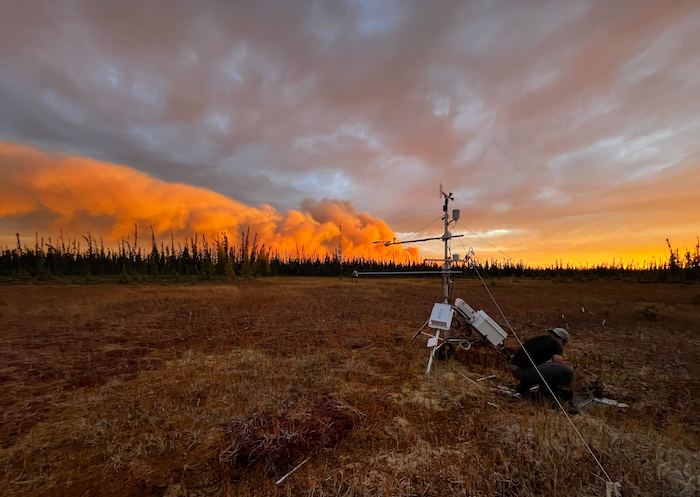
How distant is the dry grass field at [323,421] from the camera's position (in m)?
5.07

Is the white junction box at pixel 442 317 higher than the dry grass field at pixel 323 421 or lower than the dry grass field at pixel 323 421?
higher

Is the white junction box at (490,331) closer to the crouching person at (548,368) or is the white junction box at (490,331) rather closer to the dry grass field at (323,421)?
the dry grass field at (323,421)

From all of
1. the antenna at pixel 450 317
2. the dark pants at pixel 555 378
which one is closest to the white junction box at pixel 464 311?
the antenna at pixel 450 317

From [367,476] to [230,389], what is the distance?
4.71 metres

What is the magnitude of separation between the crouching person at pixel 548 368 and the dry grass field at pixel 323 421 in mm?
481

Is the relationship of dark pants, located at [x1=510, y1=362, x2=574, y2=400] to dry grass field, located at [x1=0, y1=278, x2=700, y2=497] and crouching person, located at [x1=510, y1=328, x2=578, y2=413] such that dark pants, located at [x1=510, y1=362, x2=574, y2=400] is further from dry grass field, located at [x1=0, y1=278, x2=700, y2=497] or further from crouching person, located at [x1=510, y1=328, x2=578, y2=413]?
dry grass field, located at [x1=0, y1=278, x2=700, y2=497]

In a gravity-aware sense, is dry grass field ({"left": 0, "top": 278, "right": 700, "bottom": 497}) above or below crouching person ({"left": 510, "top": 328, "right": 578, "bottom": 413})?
Answer: below

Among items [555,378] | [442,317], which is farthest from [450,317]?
[555,378]

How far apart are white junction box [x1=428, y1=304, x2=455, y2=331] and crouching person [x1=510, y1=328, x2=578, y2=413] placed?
1845 millimetres

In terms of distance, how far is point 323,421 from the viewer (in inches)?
262

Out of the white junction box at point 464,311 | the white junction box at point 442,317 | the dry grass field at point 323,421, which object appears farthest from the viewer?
the white junction box at point 464,311

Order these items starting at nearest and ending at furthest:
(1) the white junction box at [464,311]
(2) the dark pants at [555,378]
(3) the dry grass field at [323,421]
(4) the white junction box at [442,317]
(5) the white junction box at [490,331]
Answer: (3) the dry grass field at [323,421] → (2) the dark pants at [555,378] → (4) the white junction box at [442,317] → (5) the white junction box at [490,331] → (1) the white junction box at [464,311]

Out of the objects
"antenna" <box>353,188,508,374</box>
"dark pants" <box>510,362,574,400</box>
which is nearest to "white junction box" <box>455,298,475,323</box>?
"antenna" <box>353,188,508,374</box>

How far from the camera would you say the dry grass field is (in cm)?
507
